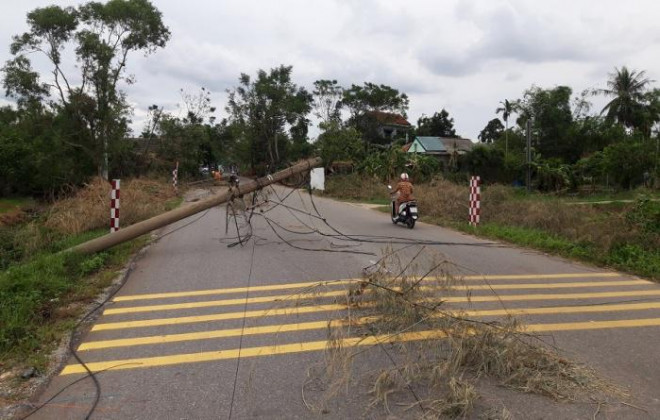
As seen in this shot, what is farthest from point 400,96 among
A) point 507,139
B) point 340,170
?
point 340,170

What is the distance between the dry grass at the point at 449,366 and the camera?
3.75 metres

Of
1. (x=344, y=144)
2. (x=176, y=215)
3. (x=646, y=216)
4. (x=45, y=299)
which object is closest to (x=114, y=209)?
(x=176, y=215)

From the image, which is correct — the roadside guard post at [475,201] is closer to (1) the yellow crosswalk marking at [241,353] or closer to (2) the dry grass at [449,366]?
(1) the yellow crosswalk marking at [241,353]

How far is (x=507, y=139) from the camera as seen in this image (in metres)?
52.4

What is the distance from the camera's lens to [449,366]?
158 inches

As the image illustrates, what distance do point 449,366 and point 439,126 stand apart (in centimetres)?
8230

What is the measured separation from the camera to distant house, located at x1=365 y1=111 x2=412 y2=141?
54.3 meters

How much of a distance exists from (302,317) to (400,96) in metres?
49.2

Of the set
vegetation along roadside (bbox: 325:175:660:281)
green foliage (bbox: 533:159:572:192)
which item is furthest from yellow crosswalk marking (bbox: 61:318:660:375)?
green foliage (bbox: 533:159:572:192)

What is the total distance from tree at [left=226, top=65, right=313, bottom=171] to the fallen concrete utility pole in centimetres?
4316

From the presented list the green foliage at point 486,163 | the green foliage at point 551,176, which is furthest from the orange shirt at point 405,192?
the green foliage at point 486,163

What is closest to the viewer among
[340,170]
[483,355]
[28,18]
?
[483,355]

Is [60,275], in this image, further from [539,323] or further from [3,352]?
[539,323]

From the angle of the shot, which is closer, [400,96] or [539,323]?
[539,323]
